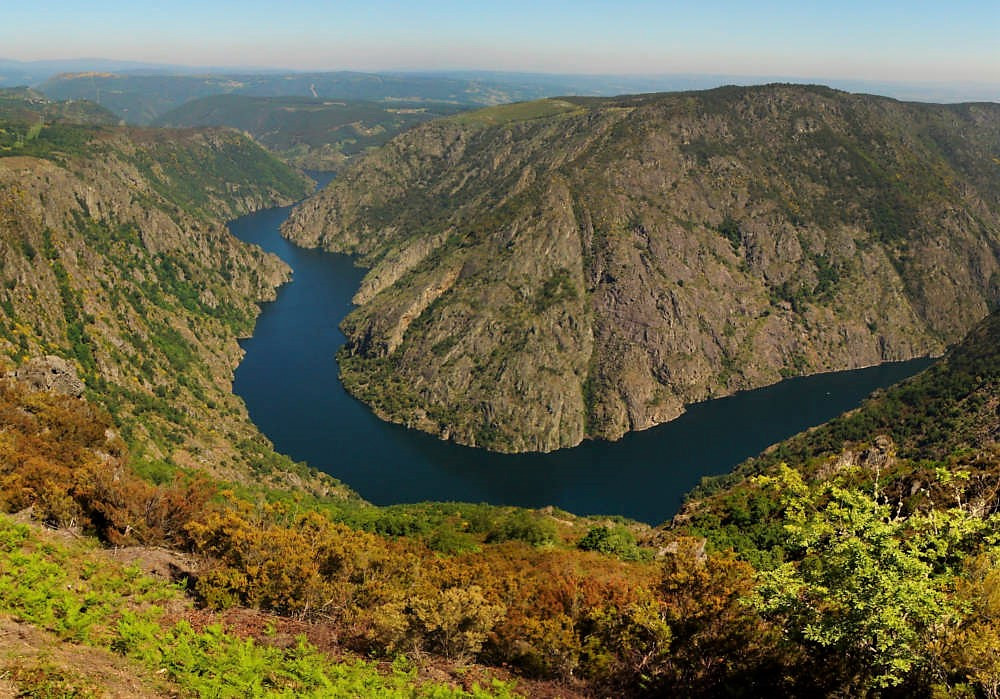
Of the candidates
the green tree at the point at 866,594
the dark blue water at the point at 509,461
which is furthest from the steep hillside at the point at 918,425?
the green tree at the point at 866,594

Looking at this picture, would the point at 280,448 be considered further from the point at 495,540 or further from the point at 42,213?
the point at 495,540

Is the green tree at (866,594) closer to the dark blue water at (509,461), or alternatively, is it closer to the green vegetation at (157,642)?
the green vegetation at (157,642)

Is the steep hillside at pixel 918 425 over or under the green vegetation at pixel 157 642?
under

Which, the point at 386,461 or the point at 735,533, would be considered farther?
the point at 386,461

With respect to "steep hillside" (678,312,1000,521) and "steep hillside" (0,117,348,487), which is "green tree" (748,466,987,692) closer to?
"steep hillside" (678,312,1000,521)

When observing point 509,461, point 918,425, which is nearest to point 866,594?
point 918,425

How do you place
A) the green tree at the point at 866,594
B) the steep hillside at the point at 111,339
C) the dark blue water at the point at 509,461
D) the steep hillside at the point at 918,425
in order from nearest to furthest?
the green tree at the point at 866,594 → the steep hillside at the point at 918,425 → the steep hillside at the point at 111,339 → the dark blue water at the point at 509,461

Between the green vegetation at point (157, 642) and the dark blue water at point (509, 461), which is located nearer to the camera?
the green vegetation at point (157, 642)

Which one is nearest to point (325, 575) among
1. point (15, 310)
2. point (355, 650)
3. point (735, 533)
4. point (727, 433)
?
point (355, 650)

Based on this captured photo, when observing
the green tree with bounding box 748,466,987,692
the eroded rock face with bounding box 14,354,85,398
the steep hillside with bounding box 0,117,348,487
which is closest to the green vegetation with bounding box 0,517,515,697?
the green tree with bounding box 748,466,987,692

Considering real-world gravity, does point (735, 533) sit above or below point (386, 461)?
above
